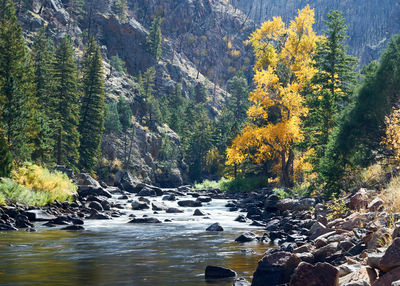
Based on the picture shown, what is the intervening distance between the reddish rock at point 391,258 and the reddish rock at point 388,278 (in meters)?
0.09

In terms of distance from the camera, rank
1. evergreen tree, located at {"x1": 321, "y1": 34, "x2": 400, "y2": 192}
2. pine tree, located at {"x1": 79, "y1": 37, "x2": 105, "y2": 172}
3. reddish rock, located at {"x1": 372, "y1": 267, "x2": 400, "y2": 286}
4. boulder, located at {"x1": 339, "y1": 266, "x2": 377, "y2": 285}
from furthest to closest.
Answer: pine tree, located at {"x1": 79, "y1": 37, "x2": 105, "y2": 172} → evergreen tree, located at {"x1": 321, "y1": 34, "x2": 400, "y2": 192} → boulder, located at {"x1": 339, "y1": 266, "x2": 377, "y2": 285} → reddish rock, located at {"x1": 372, "y1": 267, "x2": 400, "y2": 286}

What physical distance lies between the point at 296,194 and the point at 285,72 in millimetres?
10987

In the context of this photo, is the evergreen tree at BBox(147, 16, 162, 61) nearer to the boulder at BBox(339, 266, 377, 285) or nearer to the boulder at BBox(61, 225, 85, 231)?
the boulder at BBox(61, 225, 85, 231)

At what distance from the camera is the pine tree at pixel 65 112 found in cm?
4653

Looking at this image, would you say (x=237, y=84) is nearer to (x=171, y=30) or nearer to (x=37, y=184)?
(x=171, y=30)

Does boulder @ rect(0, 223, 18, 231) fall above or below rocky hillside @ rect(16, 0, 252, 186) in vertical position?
below

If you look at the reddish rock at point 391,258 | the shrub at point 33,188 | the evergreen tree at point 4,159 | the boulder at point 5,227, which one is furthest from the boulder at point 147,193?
the reddish rock at point 391,258

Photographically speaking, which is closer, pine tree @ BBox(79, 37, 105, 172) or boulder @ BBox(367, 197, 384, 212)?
boulder @ BBox(367, 197, 384, 212)

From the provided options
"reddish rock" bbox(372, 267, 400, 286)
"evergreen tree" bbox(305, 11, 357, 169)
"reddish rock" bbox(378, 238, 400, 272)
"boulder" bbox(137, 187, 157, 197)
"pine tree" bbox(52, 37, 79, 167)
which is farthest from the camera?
"boulder" bbox(137, 187, 157, 197)

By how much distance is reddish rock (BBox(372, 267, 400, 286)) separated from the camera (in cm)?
629

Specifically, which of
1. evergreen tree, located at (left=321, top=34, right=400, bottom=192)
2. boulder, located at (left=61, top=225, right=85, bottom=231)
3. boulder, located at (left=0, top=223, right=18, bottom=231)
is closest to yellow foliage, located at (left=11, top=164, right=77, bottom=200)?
boulder, located at (left=61, top=225, right=85, bottom=231)

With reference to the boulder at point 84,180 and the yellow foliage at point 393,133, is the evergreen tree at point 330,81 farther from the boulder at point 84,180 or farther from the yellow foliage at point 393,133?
the boulder at point 84,180

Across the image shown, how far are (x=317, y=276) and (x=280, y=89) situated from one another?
25.3 meters

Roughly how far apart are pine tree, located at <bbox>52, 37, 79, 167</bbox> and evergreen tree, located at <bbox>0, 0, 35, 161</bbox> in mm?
8194
